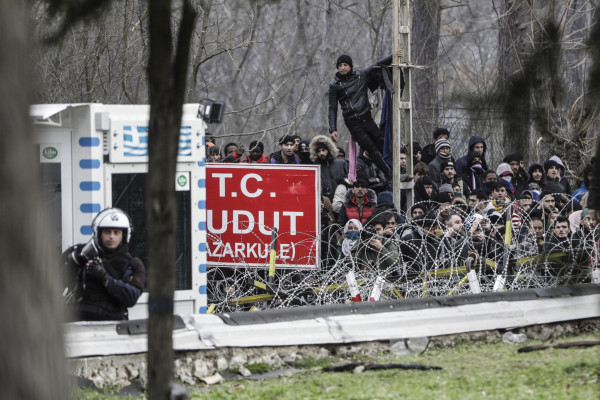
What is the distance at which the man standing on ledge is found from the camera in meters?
14.4

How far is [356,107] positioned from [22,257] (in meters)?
11.4

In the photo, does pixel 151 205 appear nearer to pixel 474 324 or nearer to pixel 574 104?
pixel 574 104

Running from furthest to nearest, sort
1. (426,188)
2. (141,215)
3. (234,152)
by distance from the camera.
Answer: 1. (234,152)
2. (426,188)
3. (141,215)

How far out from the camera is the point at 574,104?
6.91 meters

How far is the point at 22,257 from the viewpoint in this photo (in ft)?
10.7

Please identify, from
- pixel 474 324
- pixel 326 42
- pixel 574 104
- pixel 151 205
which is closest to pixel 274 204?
pixel 474 324

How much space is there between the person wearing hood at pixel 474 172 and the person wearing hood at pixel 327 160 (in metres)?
1.78

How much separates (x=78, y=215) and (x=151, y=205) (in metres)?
5.65

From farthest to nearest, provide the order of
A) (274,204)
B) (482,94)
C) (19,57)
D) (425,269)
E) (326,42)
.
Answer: (326,42), (274,204), (425,269), (482,94), (19,57)

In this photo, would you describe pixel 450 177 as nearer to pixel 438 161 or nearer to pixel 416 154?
pixel 438 161

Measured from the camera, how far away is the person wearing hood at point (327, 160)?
13.8 metres

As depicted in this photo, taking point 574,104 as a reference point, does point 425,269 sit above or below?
below

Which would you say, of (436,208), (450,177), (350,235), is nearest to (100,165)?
(350,235)

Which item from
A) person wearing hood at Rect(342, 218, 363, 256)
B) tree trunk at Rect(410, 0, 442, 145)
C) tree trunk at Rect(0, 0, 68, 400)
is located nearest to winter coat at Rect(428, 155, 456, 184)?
person wearing hood at Rect(342, 218, 363, 256)
